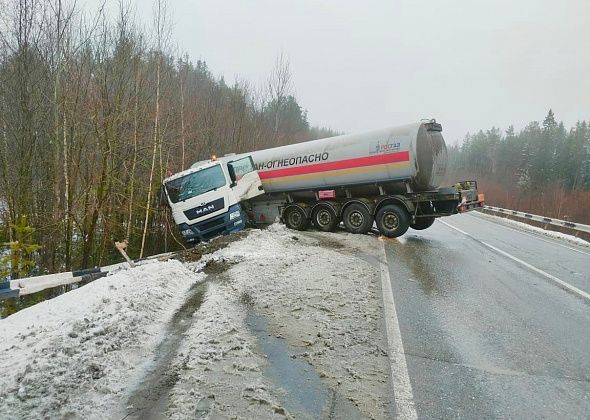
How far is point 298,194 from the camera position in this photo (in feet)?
42.1

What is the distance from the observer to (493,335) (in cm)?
425

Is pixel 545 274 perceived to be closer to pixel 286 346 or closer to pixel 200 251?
pixel 286 346

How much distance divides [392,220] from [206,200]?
5.59m

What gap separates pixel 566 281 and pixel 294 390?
6182mm

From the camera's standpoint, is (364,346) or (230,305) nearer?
(364,346)

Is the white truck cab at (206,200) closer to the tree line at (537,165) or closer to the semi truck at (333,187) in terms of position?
the semi truck at (333,187)

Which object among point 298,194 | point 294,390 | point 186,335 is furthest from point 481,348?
point 298,194

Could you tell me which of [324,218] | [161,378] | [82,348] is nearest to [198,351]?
[161,378]

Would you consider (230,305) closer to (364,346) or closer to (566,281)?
(364,346)

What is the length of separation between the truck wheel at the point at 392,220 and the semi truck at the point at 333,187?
27mm

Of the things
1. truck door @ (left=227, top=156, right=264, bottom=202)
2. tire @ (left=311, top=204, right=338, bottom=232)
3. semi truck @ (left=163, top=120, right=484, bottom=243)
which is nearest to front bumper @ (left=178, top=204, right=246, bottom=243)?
semi truck @ (left=163, top=120, right=484, bottom=243)

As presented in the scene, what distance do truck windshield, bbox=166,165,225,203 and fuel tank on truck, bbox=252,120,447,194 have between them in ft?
6.94

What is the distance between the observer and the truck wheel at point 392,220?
10.7 m

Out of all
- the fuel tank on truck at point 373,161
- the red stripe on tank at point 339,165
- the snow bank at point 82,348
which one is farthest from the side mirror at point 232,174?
the snow bank at point 82,348
